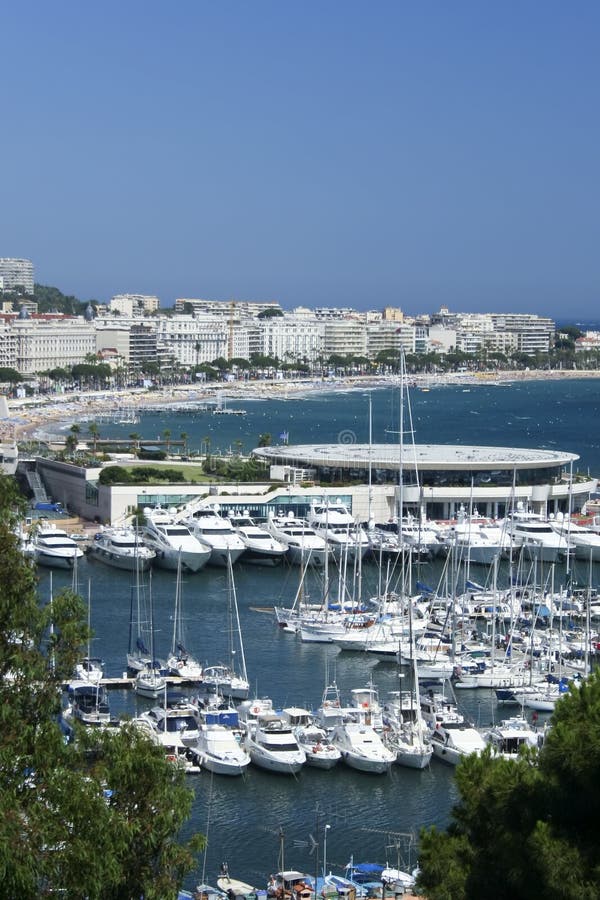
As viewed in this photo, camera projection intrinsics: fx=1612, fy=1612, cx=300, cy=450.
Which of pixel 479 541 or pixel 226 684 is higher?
pixel 479 541

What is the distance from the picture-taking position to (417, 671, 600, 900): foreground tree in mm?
7070

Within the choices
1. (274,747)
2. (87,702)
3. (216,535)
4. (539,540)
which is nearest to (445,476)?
(539,540)

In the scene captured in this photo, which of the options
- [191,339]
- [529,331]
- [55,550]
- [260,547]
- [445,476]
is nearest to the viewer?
[55,550]

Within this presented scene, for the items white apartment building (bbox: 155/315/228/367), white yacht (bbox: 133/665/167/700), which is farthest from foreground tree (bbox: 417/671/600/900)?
white apartment building (bbox: 155/315/228/367)

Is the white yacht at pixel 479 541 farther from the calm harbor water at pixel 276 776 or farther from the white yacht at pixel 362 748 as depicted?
the white yacht at pixel 362 748

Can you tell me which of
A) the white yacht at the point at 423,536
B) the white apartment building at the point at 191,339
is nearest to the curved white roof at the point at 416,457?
the white yacht at the point at 423,536

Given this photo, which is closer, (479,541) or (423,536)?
(479,541)

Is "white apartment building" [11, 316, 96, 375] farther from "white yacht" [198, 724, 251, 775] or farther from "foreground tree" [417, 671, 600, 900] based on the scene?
"foreground tree" [417, 671, 600, 900]

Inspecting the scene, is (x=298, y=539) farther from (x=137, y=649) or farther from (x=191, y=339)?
(x=191, y=339)

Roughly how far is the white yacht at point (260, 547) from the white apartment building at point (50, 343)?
58.6 m

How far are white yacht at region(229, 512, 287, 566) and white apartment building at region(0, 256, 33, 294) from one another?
362ft

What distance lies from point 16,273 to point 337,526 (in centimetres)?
11423

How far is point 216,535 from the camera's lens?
27594 mm

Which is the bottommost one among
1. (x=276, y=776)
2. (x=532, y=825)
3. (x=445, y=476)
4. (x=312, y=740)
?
(x=276, y=776)
